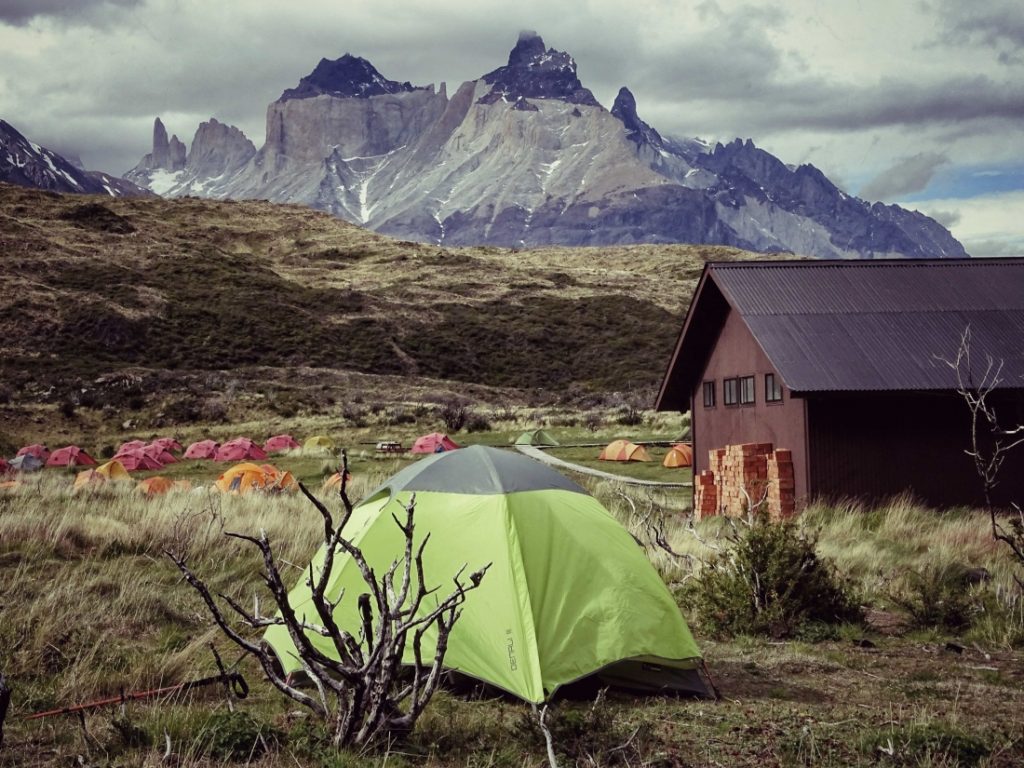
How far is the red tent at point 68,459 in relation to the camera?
34.3 meters

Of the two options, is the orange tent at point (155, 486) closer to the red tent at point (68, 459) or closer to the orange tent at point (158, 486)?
the orange tent at point (158, 486)

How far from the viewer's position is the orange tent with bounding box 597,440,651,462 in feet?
110

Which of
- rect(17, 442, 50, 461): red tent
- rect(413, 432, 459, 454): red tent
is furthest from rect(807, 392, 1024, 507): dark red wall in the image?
rect(17, 442, 50, 461): red tent

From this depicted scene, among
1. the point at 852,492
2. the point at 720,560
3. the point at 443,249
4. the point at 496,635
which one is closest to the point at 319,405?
the point at 852,492

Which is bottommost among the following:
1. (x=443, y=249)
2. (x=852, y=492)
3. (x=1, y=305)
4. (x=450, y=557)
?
(x=852, y=492)

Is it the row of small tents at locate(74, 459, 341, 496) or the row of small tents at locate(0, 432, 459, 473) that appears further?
the row of small tents at locate(0, 432, 459, 473)

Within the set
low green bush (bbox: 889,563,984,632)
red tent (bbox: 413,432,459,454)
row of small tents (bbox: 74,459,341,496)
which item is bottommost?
red tent (bbox: 413,432,459,454)

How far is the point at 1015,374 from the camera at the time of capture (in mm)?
19219

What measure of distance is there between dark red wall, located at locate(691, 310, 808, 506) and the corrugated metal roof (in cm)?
70

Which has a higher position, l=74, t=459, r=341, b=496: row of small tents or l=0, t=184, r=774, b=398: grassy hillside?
l=0, t=184, r=774, b=398: grassy hillside

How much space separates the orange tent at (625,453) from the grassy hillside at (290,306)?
33.3 metres

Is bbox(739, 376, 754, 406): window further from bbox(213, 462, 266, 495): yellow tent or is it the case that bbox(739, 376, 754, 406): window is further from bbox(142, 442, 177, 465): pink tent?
bbox(142, 442, 177, 465): pink tent

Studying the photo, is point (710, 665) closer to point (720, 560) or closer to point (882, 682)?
point (882, 682)

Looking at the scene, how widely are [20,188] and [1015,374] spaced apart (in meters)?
99.0
